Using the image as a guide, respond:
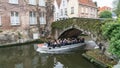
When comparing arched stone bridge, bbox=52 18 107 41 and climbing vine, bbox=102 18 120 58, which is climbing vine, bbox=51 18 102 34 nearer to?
arched stone bridge, bbox=52 18 107 41

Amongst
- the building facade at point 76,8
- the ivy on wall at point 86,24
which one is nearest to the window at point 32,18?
the ivy on wall at point 86,24

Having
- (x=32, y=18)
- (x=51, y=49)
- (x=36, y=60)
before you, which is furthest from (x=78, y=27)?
(x=32, y=18)

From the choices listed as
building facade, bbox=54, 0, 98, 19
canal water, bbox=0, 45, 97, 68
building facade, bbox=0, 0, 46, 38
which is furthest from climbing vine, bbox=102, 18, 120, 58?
building facade, bbox=54, 0, 98, 19

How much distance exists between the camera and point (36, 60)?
1608cm

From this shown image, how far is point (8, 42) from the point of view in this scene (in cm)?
2158

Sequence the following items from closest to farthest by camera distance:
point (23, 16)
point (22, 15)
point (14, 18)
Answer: point (14, 18)
point (22, 15)
point (23, 16)

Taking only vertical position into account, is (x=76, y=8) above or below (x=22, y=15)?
above

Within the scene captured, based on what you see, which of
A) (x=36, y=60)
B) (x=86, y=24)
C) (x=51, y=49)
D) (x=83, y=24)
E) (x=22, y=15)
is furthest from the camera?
(x=22, y=15)

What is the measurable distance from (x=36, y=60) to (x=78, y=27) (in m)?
5.90

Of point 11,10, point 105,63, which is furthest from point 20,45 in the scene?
point 105,63

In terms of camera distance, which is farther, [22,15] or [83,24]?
[22,15]

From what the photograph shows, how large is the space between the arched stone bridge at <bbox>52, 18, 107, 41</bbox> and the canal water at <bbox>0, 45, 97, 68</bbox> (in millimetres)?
2381

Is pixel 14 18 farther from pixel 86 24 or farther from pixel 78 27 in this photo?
pixel 86 24

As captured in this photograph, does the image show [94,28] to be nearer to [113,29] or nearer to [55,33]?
[113,29]
